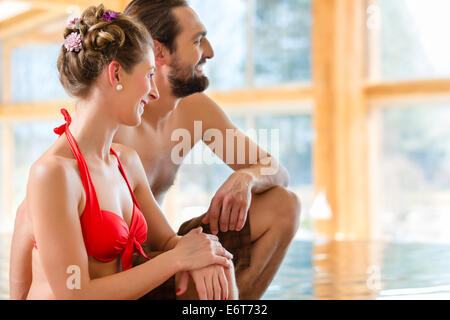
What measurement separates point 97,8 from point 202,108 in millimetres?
339

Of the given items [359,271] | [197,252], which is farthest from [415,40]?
[197,252]

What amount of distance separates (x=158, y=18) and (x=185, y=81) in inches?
4.8

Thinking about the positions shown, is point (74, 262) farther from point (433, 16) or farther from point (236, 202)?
point (433, 16)

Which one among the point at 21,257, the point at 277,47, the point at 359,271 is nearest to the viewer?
the point at 21,257

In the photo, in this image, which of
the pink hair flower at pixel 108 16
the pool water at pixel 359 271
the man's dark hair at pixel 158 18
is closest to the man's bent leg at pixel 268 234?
the pool water at pixel 359 271

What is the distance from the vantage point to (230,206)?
1241mm

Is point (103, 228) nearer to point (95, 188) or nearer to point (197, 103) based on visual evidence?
point (95, 188)

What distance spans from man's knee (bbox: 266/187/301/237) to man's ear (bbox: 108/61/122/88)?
0.51 metres

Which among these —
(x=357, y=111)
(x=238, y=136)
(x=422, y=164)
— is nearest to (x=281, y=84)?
(x=357, y=111)

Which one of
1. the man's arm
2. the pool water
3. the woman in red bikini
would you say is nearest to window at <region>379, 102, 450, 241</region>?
the pool water

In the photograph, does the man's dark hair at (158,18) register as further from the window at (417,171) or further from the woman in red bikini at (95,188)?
the window at (417,171)

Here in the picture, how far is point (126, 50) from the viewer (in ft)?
3.27

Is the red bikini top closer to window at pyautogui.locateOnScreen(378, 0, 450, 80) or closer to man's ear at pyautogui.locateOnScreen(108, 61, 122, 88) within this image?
man's ear at pyautogui.locateOnScreen(108, 61, 122, 88)
